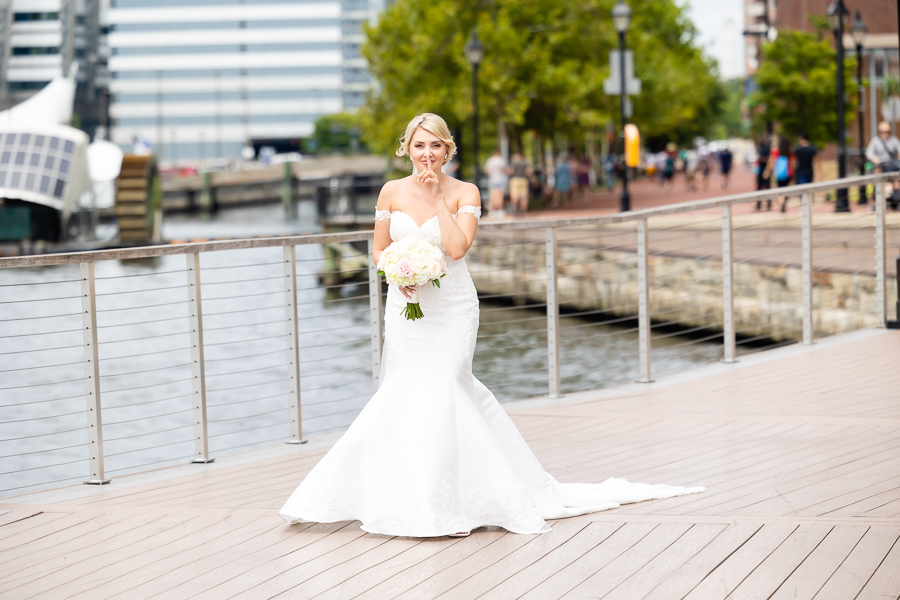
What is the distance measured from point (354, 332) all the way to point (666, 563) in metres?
15.6

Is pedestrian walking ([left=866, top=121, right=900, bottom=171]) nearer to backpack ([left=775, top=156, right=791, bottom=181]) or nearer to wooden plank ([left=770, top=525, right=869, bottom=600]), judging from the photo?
backpack ([left=775, top=156, right=791, bottom=181])

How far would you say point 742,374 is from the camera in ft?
26.0

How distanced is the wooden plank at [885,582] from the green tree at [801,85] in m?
29.6

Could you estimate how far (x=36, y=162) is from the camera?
37375 mm

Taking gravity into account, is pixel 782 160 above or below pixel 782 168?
above

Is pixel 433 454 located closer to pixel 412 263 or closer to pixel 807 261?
pixel 412 263

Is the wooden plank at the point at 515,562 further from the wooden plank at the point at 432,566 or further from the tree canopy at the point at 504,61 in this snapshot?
the tree canopy at the point at 504,61

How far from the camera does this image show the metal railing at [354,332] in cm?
630

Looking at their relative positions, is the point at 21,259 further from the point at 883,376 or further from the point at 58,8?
the point at 58,8

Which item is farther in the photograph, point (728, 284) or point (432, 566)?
point (728, 284)

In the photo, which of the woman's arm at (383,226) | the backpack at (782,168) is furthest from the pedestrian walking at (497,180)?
the woman's arm at (383,226)

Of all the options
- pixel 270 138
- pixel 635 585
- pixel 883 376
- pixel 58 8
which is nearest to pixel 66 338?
pixel 883 376

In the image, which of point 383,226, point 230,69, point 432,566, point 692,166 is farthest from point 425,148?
point 230,69

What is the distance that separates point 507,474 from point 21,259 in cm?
270
